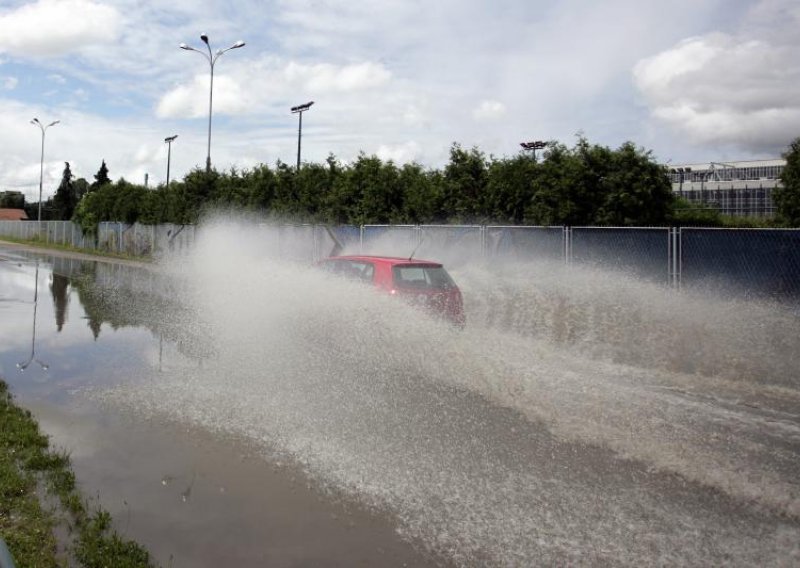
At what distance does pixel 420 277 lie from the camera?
1091 cm

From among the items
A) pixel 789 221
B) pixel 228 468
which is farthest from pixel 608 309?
pixel 228 468

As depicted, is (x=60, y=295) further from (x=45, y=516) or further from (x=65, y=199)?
(x=65, y=199)

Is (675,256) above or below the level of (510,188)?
below

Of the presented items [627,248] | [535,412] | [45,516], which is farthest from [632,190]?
[45,516]

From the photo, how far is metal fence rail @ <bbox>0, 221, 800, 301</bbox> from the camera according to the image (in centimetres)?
1225

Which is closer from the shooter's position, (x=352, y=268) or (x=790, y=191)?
(x=352, y=268)

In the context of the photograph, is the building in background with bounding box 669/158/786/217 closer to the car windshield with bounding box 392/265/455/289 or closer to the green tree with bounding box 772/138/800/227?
the green tree with bounding box 772/138/800/227

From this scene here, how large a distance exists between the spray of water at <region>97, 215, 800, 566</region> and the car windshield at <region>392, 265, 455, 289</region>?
14.9 inches

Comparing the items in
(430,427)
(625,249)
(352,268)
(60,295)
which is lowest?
(430,427)

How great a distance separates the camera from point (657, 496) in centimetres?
469

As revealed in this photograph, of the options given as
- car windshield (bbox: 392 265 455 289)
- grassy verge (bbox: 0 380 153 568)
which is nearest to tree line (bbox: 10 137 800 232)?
car windshield (bbox: 392 265 455 289)

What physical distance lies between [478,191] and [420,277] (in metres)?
8.51

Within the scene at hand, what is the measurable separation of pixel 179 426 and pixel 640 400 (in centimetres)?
490

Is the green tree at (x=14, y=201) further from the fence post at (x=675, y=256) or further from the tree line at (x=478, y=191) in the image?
the fence post at (x=675, y=256)
